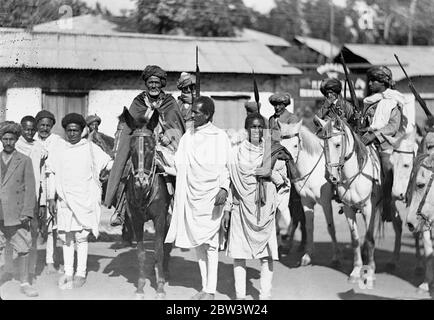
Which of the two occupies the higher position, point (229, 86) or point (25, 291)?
point (229, 86)

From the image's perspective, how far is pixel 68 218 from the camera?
587cm

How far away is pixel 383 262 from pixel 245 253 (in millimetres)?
2925

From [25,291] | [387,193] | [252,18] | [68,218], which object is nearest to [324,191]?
[387,193]

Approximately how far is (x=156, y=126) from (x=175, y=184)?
748 millimetres

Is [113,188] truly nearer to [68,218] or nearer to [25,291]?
[68,218]

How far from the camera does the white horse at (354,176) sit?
5918 mm

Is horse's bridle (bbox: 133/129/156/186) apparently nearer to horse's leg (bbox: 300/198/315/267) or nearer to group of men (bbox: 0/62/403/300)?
group of men (bbox: 0/62/403/300)

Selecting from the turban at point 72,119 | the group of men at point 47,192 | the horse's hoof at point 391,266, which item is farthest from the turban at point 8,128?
the horse's hoof at point 391,266

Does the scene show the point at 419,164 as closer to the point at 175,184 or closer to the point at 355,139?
the point at 355,139

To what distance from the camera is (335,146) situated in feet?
19.5

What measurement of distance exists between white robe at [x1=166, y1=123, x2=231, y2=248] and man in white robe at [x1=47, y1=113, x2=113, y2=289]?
1258mm

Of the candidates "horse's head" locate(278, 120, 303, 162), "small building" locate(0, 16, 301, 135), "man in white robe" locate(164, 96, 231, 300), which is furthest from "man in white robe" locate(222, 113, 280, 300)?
"small building" locate(0, 16, 301, 135)

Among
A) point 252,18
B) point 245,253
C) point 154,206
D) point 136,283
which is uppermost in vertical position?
point 252,18

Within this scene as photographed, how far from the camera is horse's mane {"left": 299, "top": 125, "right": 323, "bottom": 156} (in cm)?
701
